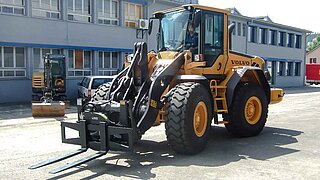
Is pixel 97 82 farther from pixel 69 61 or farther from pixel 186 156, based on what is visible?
pixel 186 156

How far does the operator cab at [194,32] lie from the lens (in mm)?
8172

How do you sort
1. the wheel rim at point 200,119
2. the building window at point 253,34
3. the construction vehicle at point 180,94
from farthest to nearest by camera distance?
1. the building window at point 253,34
2. the wheel rim at point 200,119
3. the construction vehicle at point 180,94

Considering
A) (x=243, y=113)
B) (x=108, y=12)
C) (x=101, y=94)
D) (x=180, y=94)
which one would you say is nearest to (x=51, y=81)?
(x=108, y=12)

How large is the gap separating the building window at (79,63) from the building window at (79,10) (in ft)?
6.46

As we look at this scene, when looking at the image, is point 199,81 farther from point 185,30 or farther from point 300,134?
point 300,134

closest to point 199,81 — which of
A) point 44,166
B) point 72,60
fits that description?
point 44,166

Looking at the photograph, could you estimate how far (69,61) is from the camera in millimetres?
21281

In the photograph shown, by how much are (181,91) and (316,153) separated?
3.14 metres

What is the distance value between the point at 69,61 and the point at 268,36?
77.4 feet

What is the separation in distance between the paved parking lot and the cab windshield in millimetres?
2283

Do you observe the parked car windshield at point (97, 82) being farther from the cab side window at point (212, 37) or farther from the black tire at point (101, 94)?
the cab side window at point (212, 37)

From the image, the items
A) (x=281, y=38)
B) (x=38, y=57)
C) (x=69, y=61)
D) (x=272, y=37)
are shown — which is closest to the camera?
(x=38, y=57)

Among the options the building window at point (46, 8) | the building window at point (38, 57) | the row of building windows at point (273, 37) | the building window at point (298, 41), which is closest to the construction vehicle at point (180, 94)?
the building window at point (38, 57)

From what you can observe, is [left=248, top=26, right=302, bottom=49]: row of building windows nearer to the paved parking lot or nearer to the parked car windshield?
the parked car windshield
